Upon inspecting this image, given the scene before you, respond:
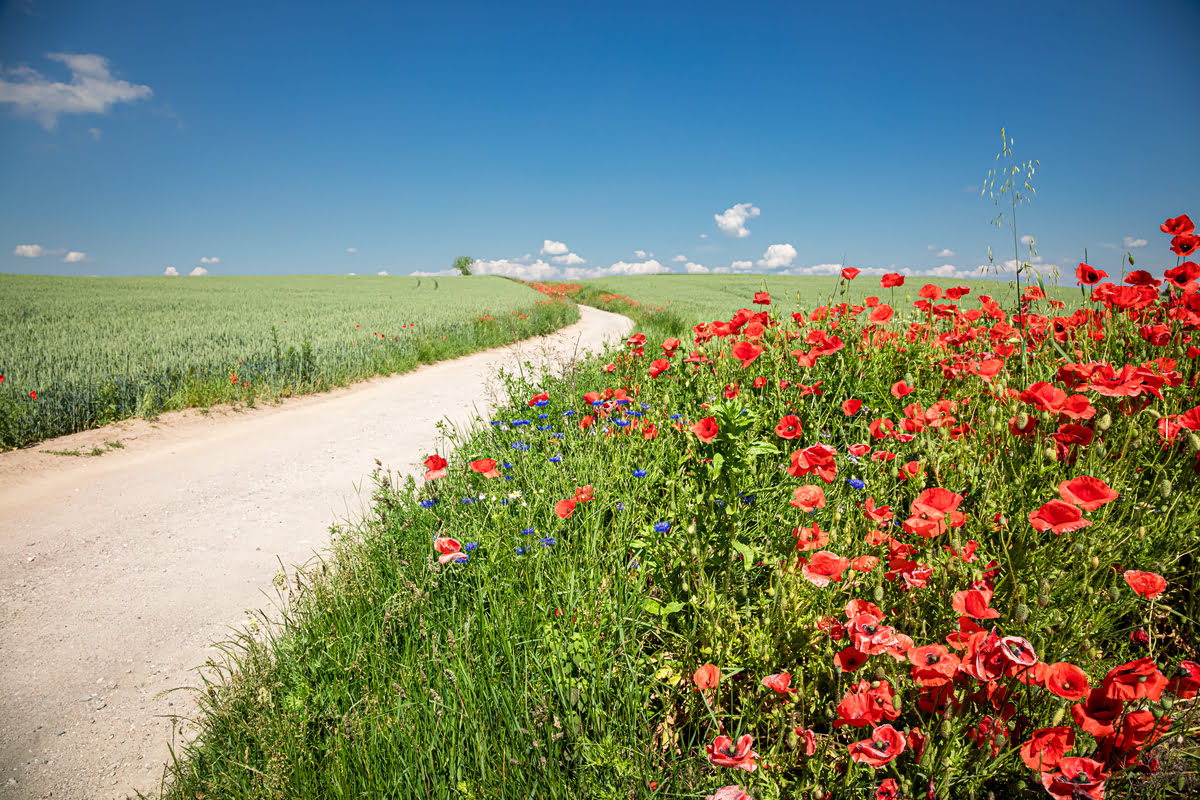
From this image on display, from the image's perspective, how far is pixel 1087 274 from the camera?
301cm

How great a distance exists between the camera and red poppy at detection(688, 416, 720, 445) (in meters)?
1.77

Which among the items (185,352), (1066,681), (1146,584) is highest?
(185,352)

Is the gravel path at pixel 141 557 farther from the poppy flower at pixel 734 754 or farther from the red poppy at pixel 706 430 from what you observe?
the red poppy at pixel 706 430

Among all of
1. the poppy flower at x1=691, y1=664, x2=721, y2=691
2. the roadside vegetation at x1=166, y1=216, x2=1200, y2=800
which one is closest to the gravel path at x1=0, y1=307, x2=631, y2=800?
the roadside vegetation at x1=166, y1=216, x2=1200, y2=800

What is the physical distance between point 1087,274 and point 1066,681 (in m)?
2.86

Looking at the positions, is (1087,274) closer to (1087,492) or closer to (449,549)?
(1087,492)

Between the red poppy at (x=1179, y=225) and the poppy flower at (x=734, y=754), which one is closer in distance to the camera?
the poppy flower at (x=734, y=754)

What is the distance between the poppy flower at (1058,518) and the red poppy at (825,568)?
1.60 ft

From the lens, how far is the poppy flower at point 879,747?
1.18 meters

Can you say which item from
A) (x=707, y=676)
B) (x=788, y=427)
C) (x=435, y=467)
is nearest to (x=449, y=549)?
(x=435, y=467)

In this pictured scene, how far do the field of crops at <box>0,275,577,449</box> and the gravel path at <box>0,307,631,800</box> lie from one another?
19.0 inches

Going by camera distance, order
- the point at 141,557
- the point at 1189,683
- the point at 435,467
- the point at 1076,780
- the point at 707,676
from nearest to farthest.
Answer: the point at 1076,780
the point at 1189,683
the point at 707,676
the point at 435,467
the point at 141,557

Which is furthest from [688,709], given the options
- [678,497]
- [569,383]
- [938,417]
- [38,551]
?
[38,551]

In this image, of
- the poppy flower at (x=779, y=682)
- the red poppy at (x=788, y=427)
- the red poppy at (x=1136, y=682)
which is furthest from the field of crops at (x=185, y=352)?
the red poppy at (x=1136, y=682)
